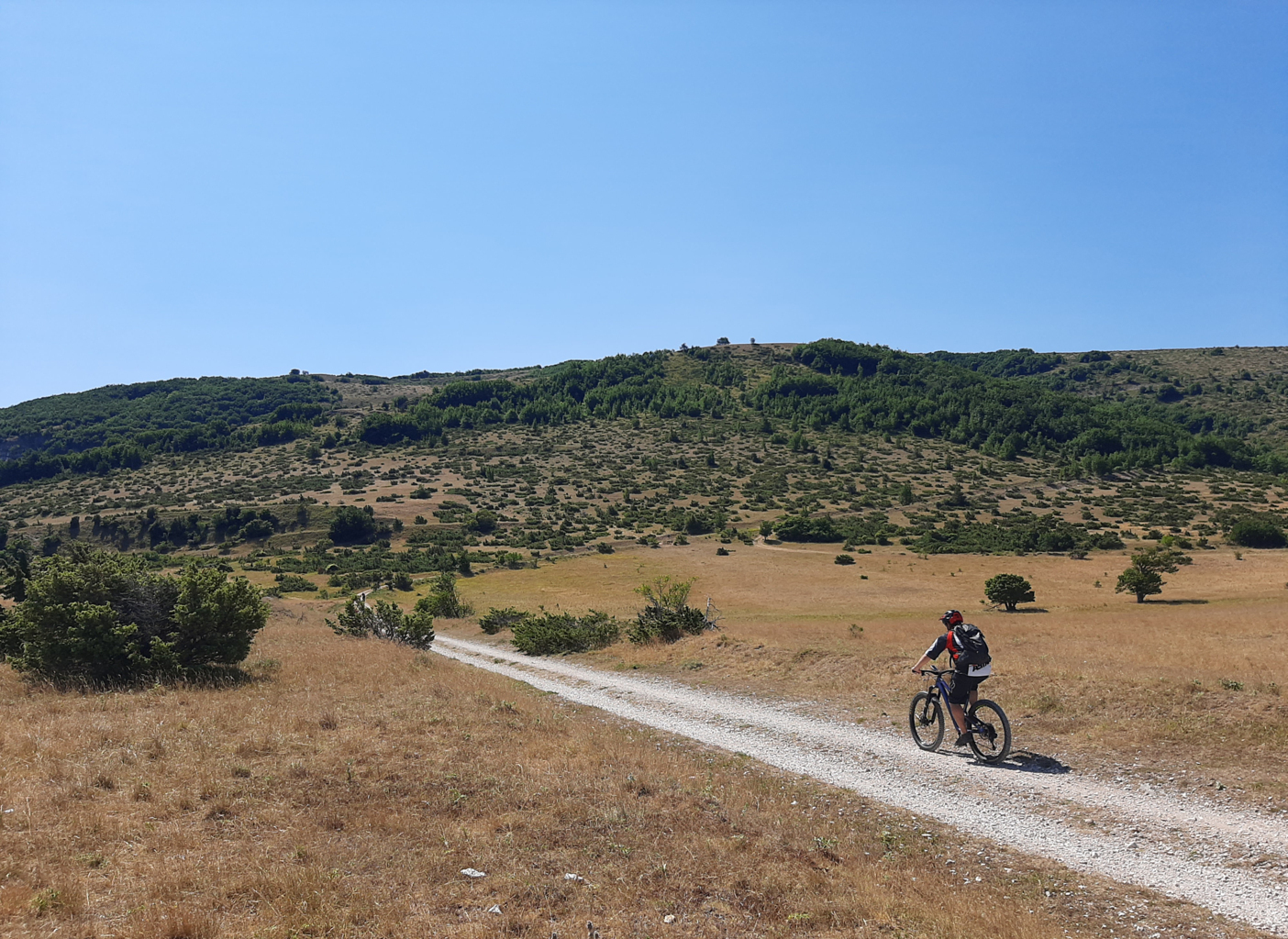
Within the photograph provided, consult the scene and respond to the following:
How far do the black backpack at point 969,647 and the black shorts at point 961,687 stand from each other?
258 millimetres

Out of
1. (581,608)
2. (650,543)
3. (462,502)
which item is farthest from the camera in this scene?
(462,502)

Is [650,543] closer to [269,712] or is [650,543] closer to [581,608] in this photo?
[581,608]

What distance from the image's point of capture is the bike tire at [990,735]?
35.7 ft

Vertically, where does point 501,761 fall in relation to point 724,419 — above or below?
below

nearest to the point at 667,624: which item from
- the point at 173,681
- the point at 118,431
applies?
the point at 173,681

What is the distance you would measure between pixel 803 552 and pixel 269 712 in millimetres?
70791

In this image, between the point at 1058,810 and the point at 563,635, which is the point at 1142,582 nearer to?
the point at 563,635

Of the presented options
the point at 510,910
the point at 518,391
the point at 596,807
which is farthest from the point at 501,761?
the point at 518,391

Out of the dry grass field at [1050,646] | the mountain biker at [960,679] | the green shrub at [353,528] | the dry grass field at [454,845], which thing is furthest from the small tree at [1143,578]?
the green shrub at [353,528]

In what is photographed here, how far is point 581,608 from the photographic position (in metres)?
44.5

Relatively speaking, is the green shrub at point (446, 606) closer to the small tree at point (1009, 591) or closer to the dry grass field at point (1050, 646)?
the dry grass field at point (1050, 646)

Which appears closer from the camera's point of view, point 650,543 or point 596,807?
point 596,807

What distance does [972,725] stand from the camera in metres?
11.2

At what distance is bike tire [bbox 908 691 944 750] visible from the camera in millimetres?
11951
